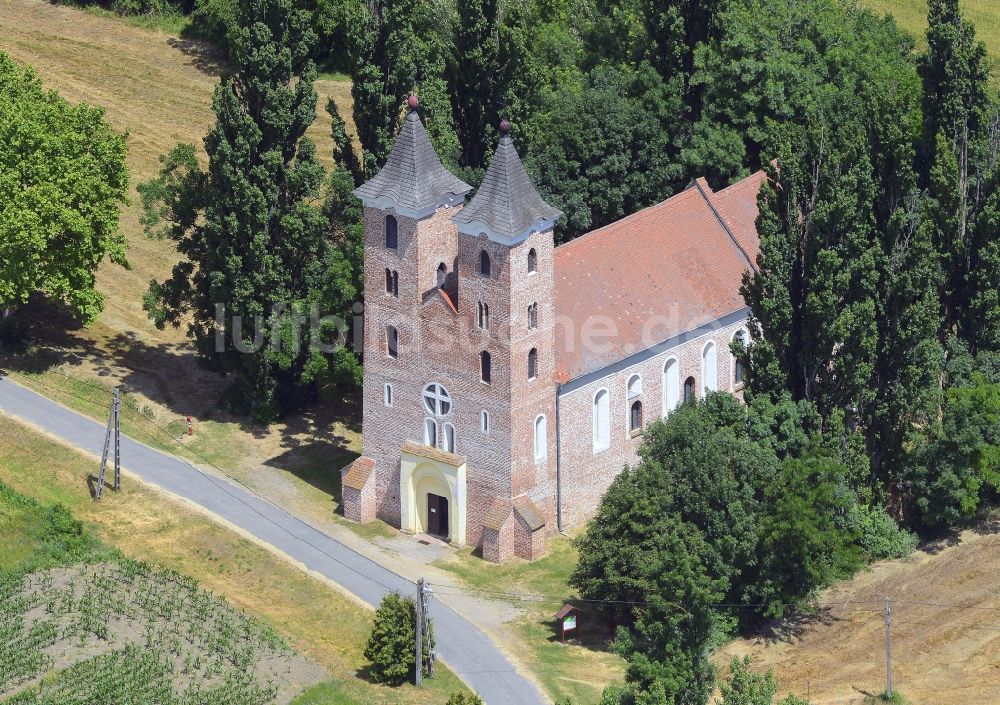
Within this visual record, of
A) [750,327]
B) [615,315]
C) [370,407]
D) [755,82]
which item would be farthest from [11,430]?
[755,82]

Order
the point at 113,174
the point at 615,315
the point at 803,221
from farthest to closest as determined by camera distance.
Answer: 1. the point at 113,174
2. the point at 615,315
3. the point at 803,221

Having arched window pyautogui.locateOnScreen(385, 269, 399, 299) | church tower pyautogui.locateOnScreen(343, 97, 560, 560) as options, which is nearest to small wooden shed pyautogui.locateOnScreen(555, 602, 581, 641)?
church tower pyautogui.locateOnScreen(343, 97, 560, 560)

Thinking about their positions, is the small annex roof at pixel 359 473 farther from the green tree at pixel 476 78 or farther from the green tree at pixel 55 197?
the green tree at pixel 476 78

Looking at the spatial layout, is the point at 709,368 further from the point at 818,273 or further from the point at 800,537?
the point at 800,537

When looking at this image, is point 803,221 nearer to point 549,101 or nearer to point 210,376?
point 549,101

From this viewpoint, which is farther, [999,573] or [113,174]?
[113,174]

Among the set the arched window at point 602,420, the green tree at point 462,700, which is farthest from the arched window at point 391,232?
the green tree at point 462,700

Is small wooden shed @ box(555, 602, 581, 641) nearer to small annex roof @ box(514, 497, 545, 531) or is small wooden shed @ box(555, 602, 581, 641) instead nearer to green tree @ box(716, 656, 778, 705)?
small annex roof @ box(514, 497, 545, 531)

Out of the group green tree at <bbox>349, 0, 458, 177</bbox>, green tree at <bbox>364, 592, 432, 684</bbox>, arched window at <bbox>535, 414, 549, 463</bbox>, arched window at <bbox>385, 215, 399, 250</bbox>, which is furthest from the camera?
green tree at <bbox>349, 0, 458, 177</bbox>
